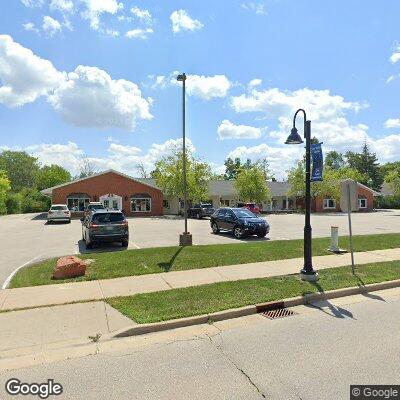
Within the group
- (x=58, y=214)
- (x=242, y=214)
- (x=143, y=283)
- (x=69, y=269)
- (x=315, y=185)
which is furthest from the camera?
(x=315, y=185)

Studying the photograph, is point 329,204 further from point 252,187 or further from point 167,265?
point 167,265

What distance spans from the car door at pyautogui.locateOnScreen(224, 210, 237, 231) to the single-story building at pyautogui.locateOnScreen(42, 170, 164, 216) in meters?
21.2

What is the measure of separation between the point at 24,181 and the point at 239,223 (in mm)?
99293

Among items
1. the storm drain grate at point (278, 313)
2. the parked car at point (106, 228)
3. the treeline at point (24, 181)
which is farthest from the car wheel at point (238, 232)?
the treeline at point (24, 181)

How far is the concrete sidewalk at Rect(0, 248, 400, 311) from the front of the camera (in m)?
8.09

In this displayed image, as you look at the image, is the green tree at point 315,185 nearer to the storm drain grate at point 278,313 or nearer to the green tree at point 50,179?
the storm drain grate at point 278,313

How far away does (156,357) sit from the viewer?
527cm

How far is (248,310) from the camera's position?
724 cm

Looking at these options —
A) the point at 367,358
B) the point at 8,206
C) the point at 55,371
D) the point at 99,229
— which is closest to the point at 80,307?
the point at 55,371

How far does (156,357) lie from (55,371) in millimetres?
1346

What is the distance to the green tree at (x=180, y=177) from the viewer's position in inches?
1727

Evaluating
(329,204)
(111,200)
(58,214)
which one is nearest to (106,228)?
(58,214)

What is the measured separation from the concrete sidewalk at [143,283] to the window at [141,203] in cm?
3242

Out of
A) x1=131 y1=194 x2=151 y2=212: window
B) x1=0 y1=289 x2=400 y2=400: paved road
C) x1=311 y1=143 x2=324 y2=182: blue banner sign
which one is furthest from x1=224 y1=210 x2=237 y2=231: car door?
x1=131 y1=194 x2=151 y2=212: window
